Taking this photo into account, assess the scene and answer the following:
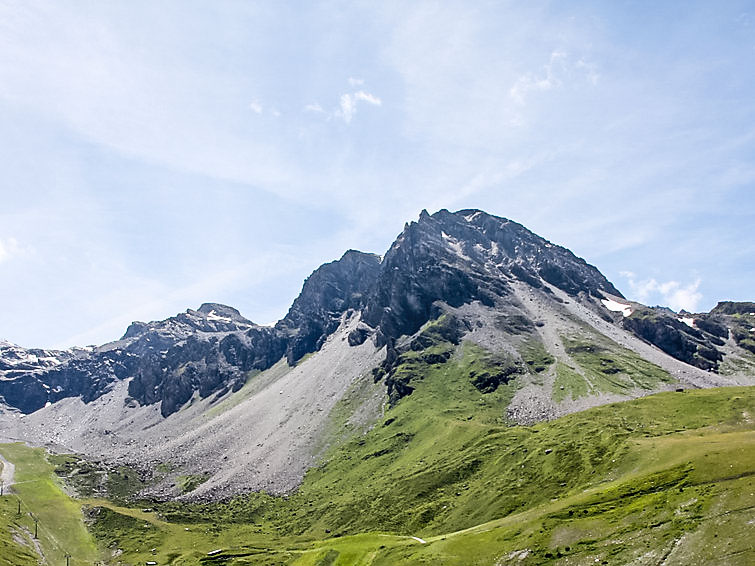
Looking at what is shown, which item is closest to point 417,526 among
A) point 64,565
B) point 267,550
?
point 267,550

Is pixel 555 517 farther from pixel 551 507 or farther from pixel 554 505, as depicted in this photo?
pixel 554 505

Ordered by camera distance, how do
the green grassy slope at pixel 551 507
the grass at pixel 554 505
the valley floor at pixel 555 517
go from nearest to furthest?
the valley floor at pixel 555 517
the green grassy slope at pixel 551 507
the grass at pixel 554 505

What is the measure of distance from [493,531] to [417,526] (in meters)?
57.5

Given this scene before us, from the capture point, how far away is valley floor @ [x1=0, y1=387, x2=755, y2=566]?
64938mm

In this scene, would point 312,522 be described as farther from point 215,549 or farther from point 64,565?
point 64,565

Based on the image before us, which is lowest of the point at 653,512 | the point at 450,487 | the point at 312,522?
the point at 312,522

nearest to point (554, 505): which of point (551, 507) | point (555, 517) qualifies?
point (551, 507)

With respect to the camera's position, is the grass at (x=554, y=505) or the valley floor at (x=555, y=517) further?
the grass at (x=554, y=505)

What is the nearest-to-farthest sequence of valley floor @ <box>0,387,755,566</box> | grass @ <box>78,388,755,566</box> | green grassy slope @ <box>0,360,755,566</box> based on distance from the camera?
valley floor @ <box>0,387,755,566</box> → green grassy slope @ <box>0,360,755,566</box> → grass @ <box>78,388,755,566</box>

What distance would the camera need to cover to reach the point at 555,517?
270 feet

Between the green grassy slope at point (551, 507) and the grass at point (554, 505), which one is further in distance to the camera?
Answer: the grass at point (554, 505)

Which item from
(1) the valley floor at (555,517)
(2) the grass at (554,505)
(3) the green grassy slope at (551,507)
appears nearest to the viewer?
(1) the valley floor at (555,517)

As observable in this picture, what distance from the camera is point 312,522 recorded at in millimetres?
187000

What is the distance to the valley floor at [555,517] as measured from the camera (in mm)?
64938
